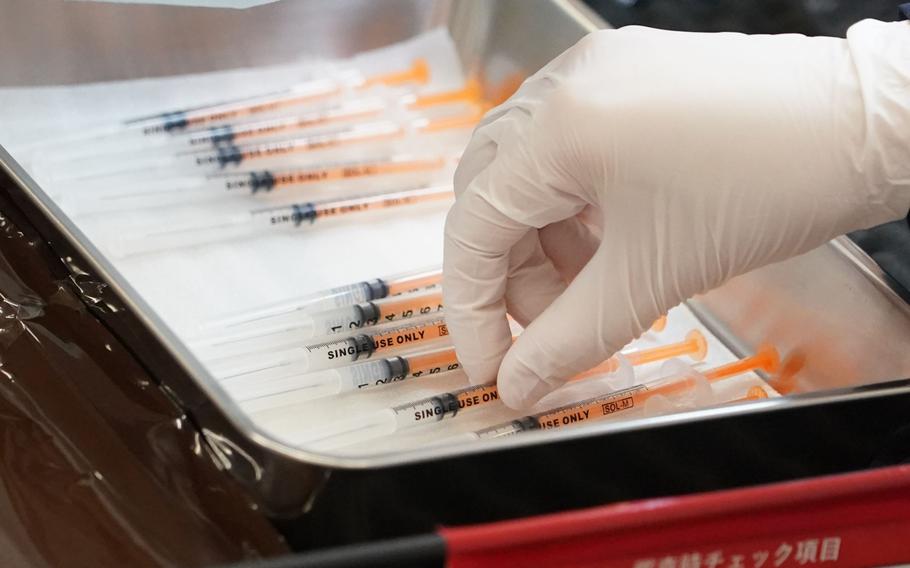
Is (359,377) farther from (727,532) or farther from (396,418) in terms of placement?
(727,532)

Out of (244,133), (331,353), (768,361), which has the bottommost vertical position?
(768,361)

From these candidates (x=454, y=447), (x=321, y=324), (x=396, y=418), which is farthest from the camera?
(x=321, y=324)

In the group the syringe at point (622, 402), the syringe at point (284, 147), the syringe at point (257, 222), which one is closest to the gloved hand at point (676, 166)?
the syringe at point (622, 402)

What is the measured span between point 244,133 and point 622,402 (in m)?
0.71

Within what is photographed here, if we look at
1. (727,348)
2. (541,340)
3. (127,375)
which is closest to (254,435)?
(127,375)

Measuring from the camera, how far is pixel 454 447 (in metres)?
0.80

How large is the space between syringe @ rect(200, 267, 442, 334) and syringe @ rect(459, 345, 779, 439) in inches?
9.7

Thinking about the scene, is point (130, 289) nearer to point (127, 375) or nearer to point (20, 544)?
point (127, 375)

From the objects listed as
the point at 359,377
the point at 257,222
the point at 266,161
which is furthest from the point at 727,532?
the point at 266,161

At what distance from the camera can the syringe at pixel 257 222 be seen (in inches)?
49.3

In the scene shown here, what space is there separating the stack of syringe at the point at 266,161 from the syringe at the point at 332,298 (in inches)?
6.8

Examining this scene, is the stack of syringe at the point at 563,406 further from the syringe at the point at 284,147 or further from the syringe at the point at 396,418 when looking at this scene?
the syringe at the point at 284,147

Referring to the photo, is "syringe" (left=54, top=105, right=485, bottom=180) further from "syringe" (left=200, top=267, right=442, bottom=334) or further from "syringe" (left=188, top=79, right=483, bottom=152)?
"syringe" (left=200, top=267, right=442, bottom=334)

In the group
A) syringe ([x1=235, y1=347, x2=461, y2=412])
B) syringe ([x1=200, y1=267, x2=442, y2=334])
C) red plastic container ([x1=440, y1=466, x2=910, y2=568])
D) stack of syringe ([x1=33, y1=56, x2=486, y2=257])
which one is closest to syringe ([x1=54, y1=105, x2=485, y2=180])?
stack of syringe ([x1=33, y1=56, x2=486, y2=257])
